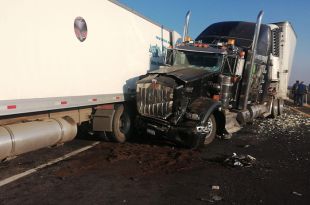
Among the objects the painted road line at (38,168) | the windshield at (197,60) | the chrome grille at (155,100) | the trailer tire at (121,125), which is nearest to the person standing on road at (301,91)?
the windshield at (197,60)

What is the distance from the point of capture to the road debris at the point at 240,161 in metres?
7.40

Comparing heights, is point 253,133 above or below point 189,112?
below

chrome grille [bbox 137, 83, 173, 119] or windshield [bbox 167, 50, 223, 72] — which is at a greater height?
windshield [bbox 167, 50, 223, 72]

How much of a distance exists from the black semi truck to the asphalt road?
0.61 metres

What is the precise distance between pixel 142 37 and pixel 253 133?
491 centimetres

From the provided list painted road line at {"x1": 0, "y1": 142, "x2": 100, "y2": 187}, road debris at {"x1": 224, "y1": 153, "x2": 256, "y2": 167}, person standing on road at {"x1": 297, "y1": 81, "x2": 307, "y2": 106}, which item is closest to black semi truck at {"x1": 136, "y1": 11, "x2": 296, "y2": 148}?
road debris at {"x1": 224, "y1": 153, "x2": 256, "y2": 167}

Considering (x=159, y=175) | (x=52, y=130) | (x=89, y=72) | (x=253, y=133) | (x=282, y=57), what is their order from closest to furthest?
(x=159, y=175) < (x=52, y=130) < (x=89, y=72) < (x=253, y=133) < (x=282, y=57)

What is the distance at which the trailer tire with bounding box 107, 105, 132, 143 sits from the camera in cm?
943

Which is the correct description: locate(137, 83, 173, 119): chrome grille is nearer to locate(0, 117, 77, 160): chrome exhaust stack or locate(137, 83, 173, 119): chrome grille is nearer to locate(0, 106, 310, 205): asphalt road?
locate(0, 106, 310, 205): asphalt road

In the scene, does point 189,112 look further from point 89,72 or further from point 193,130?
point 89,72

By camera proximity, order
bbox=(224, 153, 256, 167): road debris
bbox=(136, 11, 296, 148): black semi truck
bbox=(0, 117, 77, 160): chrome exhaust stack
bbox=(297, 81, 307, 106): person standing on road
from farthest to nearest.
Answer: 1. bbox=(297, 81, 307, 106): person standing on road
2. bbox=(136, 11, 296, 148): black semi truck
3. bbox=(224, 153, 256, 167): road debris
4. bbox=(0, 117, 77, 160): chrome exhaust stack

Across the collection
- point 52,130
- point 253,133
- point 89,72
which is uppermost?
point 89,72

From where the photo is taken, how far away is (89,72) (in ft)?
26.5

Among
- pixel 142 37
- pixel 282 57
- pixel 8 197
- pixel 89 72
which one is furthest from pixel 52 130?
pixel 282 57
